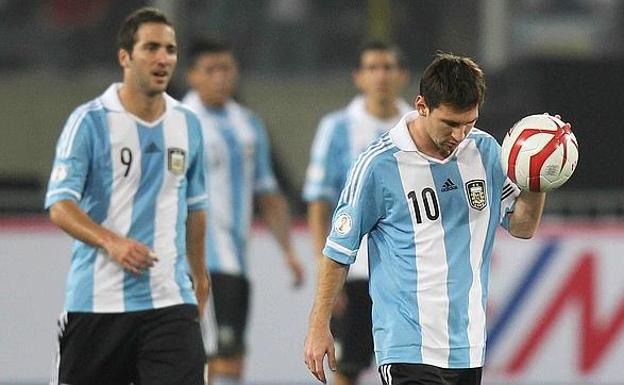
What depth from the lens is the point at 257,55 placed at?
14.0m

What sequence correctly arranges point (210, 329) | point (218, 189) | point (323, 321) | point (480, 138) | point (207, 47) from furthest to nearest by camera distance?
point (210, 329), point (218, 189), point (207, 47), point (480, 138), point (323, 321)

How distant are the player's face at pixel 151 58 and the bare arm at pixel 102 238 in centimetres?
59

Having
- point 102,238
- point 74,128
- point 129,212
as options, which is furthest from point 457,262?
point 74,128

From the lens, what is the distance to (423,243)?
5.22 m

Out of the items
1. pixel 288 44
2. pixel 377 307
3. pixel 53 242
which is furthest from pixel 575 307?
pixel 377 307

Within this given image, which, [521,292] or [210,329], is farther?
[521,292]

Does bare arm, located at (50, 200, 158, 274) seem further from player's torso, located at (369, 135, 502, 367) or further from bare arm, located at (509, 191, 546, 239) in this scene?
bare arm, located at (509, 191, 546, 239)

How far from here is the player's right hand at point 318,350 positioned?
5.07m

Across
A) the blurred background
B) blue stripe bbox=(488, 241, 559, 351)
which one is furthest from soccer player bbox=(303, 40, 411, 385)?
the blurred background

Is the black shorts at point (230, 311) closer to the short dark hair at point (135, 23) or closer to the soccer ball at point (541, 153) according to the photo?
the short dark hair at point (135, 23)

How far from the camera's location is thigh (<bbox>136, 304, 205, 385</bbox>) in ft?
19.8

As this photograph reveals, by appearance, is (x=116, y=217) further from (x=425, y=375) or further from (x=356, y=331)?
(x=356, y=331)

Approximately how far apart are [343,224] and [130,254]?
97 centimetres

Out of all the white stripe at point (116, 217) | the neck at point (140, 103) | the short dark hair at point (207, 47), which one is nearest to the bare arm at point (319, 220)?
the short dark hair at point (207, 47)
